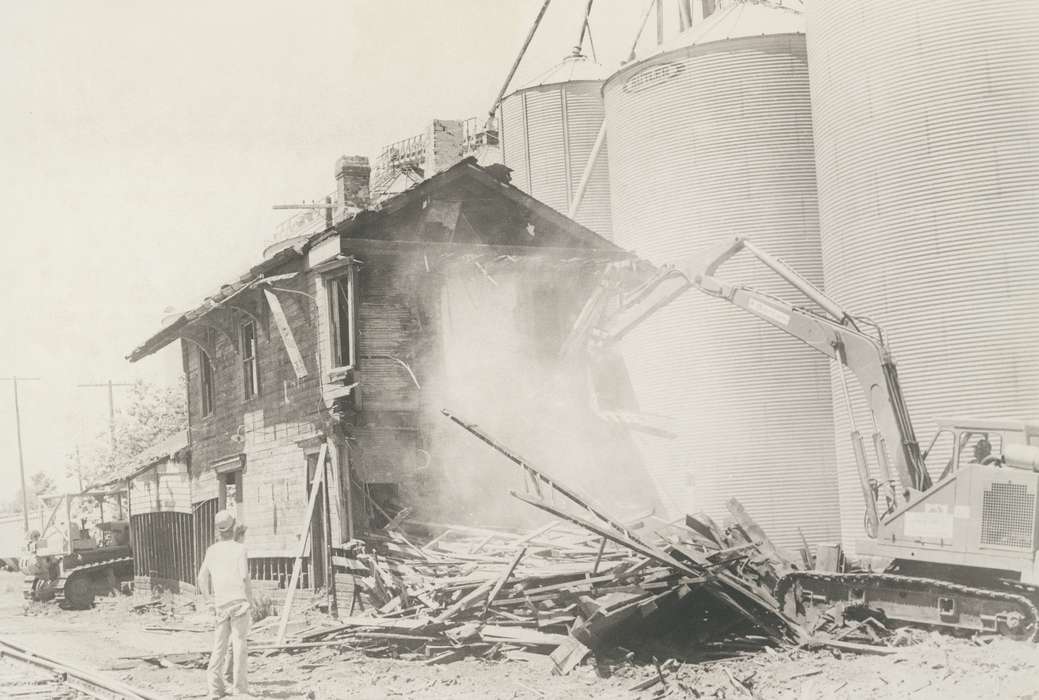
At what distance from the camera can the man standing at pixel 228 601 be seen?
1119 cm

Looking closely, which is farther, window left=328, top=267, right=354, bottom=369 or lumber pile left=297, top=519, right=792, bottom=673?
window left=328, top=267, right=354, bottom=369

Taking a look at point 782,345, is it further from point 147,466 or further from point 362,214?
point 147,466

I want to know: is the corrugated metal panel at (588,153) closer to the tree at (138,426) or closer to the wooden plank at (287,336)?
the wooden plank at (287,336)

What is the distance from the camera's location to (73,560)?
29031 millimetres

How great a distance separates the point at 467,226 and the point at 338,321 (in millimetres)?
3146

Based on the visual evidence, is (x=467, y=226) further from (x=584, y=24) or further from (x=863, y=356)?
(x=584, y=24)

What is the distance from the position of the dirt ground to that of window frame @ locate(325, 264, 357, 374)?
233 inches

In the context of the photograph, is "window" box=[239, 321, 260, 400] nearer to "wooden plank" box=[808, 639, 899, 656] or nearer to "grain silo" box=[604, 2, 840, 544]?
"grain silo" box=[604, 2, 840, 544]

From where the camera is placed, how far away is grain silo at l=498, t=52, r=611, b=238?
29.3m

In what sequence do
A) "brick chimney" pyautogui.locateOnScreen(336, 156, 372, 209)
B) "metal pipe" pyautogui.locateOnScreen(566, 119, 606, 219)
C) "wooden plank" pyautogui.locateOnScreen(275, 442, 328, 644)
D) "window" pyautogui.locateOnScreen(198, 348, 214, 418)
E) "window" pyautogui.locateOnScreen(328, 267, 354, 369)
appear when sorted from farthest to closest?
"metal pipe" pyautogui.locateOnScreen(566, 119, 606, 219) → "window" pyautogui.locateOnScreen(198, 348, 214, 418) → "brick chimney" pyautogui.locateOnScreen(336, 156, 372, 209) → "window" pyautogui.locateOnScreen(328, 267, 354, 369) → "wooden plank" pyautogui.locateOnScreen(275, 442, 328, 644)

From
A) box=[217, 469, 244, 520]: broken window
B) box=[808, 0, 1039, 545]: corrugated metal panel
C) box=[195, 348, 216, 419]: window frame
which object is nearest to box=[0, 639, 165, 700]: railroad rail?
box=[217, 469, 244, 520]: broken window

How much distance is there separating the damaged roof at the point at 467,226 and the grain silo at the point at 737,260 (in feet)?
11.0

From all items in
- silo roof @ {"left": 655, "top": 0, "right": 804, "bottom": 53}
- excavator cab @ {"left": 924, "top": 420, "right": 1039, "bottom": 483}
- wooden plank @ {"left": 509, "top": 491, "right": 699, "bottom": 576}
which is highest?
silo roof @ {"left": 655, "top": 0, "right": 804, "bottom": 53}

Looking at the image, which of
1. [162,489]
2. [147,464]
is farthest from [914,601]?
[147,464]
